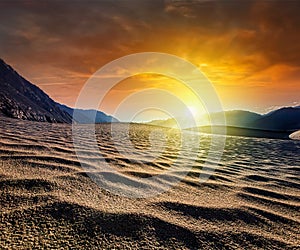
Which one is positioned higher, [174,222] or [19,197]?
[19,197]

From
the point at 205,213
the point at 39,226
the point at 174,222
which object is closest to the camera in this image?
the point at 39,226

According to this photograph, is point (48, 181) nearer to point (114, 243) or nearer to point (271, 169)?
point (114, 243)

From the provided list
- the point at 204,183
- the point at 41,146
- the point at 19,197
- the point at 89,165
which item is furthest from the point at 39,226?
the point at 41,146

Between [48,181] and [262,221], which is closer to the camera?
[262,221]

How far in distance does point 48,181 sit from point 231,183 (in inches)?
87.4

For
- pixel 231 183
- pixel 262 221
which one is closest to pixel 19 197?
pixel 262 221

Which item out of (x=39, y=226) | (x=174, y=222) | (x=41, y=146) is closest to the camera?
(x=39, y=226)

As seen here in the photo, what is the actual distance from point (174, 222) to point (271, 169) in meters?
3.44

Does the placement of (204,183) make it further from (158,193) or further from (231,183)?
(158,193)

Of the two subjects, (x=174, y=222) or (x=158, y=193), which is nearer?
(x=174, y=222)

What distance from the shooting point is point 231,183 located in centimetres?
335

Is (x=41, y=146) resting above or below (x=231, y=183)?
above

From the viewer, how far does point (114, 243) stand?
5.17 feet

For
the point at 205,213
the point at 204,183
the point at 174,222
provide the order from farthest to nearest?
the point at 204,183 < the point at 205,213 < the point at 174,222
